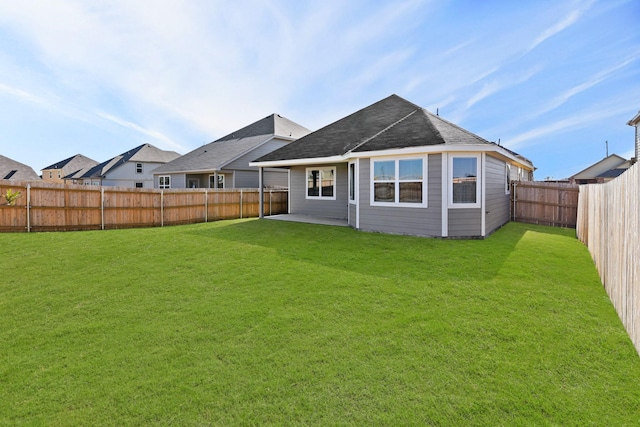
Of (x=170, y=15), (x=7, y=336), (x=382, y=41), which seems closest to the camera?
(x=7, y=336)

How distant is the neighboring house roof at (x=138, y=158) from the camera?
35.3 metres

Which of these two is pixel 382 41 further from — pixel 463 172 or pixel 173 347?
pixel 173 347

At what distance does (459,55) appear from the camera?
1294 centimetres

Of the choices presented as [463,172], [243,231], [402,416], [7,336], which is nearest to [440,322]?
Answer: [402,416]

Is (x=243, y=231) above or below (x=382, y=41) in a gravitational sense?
below

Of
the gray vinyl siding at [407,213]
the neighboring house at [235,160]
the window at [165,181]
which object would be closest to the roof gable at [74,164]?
the neighboring house at [235,160]

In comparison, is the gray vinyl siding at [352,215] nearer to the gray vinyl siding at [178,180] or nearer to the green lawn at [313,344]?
the green lawn at [313,344]

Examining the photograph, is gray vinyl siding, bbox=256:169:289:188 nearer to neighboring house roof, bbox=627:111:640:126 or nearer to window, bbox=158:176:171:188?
window, bbox=158:176:171:188

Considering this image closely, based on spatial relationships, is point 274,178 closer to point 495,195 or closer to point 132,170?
point 495,195

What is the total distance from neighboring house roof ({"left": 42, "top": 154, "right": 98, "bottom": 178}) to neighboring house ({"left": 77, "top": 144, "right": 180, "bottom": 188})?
6841 mm

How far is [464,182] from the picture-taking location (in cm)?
939

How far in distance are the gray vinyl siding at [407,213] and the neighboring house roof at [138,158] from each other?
109 feet

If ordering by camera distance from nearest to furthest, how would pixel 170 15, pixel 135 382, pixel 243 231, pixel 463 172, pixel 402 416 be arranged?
pixel 402 416 < pixel 135 382 < pixel 463 172 < pixel 170 15 < pixel 243 231

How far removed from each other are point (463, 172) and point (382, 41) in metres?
7.09
